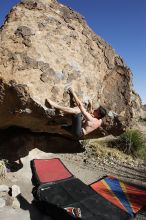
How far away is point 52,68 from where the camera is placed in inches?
232

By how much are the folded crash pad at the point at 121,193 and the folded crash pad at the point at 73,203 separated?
3.15ft

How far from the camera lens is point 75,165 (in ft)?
36.3

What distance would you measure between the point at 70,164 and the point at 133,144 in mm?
4557

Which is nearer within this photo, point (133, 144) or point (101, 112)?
point (101, 112)

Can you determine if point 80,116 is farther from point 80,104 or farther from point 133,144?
point 133,144

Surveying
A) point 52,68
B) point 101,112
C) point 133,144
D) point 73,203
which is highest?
point 52,68

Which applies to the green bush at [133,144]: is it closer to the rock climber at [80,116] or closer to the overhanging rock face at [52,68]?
the overhanging rock face at [52,68]

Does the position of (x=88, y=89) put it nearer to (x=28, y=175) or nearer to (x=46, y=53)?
(x=46, y=53)

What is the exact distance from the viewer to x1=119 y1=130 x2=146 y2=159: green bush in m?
14.3

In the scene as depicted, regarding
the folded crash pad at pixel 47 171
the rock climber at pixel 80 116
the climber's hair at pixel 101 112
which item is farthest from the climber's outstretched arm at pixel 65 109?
the folded crash pad at pixel 47 171

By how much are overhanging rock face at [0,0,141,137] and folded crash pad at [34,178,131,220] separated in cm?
140

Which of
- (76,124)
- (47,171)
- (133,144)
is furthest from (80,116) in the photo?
(133,144)

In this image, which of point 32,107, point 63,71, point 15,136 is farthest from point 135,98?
point 15,136

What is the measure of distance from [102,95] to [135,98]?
2.75 feet
